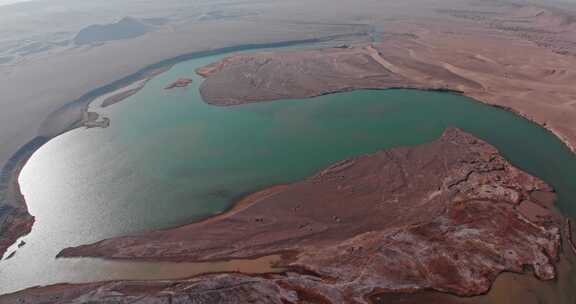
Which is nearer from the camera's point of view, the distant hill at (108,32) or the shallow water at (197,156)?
the shallow water at (197,156)

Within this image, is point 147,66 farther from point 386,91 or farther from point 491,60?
point 491,60

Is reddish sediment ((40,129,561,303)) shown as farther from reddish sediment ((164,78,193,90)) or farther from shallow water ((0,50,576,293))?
reddish sediment ((164,78,193,90))

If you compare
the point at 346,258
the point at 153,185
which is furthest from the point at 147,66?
the point at 346,258

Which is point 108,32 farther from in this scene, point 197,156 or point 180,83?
point 197,156

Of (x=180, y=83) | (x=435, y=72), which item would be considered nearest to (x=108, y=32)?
(x=180, y=83)

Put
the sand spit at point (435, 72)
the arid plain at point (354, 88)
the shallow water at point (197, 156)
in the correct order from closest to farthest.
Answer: the arid plain at point (354, 88) < the shallow water at point (197, 156) < the sand spit at point (435, 72)

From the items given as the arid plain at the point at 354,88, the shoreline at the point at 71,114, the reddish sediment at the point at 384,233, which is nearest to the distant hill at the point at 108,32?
the arid plain at the point at 354,88

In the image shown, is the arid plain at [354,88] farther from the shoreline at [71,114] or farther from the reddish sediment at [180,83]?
the reddish sediment at [180,83]

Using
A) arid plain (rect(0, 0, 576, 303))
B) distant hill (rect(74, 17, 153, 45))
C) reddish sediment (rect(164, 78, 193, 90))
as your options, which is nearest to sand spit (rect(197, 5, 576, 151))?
arid plain (rect(0, 0, 576, 303))
